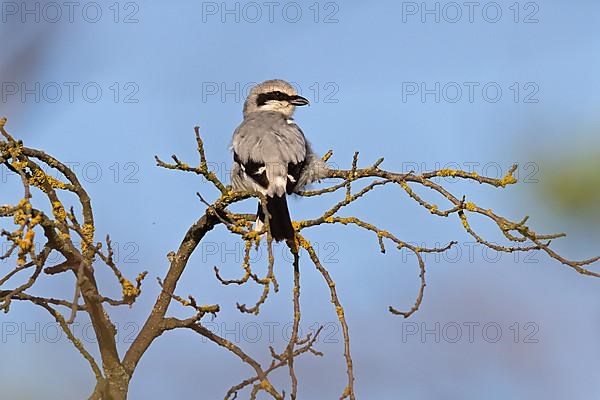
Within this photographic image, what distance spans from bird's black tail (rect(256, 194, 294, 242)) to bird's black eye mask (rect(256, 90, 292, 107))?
1417mm

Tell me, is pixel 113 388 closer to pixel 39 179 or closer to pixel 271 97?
pixel 39 179

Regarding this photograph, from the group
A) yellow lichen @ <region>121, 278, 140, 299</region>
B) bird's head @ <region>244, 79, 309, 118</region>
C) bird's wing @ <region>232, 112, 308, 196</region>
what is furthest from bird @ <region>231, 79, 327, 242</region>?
yellow lichen @ <region>121, 278, 140, 299</region>

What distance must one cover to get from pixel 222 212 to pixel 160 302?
1.17 feet

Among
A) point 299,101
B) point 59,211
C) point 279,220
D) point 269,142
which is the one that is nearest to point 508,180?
point 279,220

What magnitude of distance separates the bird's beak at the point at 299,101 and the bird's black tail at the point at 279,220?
138 cm

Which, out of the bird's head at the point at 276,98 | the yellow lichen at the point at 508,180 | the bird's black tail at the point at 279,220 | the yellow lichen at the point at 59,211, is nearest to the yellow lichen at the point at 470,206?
the yellow lichen at the point at 508,180

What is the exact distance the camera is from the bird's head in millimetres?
4523

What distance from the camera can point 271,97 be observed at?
4.58 meters

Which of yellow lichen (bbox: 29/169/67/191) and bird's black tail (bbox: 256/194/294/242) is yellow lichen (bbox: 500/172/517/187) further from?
yellow lichen (bbox: 29/169/67/191)

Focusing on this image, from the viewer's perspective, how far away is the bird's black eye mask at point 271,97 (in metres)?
4.55

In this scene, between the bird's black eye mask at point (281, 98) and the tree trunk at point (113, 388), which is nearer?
the tree trunk at point (113, 388)

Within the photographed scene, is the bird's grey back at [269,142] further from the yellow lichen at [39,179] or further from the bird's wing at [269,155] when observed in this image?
the yellow lichen at [39,179]

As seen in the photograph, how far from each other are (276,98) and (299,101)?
13cm

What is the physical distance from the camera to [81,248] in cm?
258
